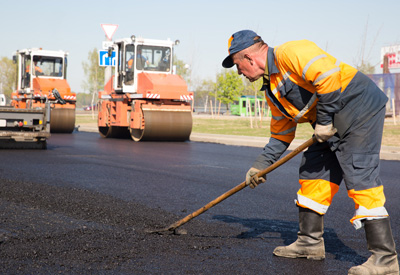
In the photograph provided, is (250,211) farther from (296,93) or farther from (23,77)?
(23,77)

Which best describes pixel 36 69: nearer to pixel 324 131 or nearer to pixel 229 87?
pixel 324 131

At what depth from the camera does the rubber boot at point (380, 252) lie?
3559mm

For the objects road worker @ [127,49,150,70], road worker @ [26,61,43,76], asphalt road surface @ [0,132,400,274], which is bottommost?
asphalt road surface @ [0,132,400,274]

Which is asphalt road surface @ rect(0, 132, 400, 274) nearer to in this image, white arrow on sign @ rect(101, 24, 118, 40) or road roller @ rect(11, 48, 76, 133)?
white arrow on sign @ rect(101, 24, 118, 40)

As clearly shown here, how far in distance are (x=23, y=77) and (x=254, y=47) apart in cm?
1872

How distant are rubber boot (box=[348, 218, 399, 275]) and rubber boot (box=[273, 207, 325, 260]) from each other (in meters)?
0.48

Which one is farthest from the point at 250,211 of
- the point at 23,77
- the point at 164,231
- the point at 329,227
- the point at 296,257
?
the point at 23,77

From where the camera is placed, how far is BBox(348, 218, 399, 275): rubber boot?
11.7 ft

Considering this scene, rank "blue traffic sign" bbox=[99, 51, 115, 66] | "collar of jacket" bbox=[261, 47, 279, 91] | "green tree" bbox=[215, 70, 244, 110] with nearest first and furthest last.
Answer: "collar of jacket" bbox=[261, 47, 279, 91] < "blue traffic sign" bbox=[99, 51, 115, 66] < "green tree" bbox=[215, 70, 244, 110]

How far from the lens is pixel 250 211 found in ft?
19.4

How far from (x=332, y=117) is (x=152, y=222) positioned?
2157mm

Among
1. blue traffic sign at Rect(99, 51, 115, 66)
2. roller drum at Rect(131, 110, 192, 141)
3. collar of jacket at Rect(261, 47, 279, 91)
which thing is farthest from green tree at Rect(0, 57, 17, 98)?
collar of jacket at Rect(261, 47, 279, 91)

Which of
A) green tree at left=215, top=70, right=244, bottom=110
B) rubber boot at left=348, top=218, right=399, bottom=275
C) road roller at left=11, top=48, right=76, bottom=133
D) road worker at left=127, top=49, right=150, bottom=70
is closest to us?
rubber boot at left=348, top=218, right=399, bottom=275

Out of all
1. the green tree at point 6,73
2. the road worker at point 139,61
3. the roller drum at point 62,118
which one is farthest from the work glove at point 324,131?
the green tree at point 6,73
